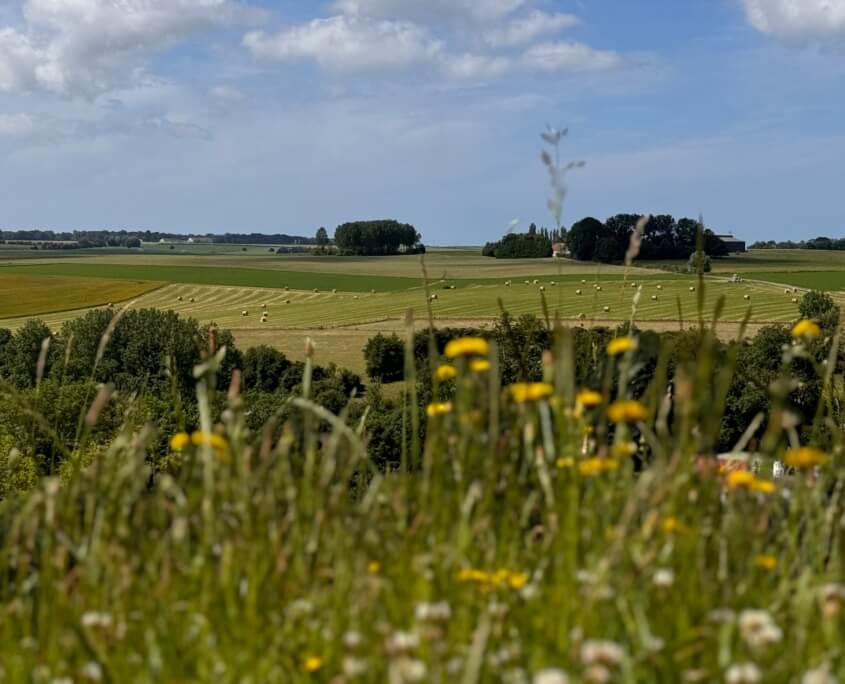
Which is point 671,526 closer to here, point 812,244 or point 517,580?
point 517,580

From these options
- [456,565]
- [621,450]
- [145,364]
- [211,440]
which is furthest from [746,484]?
[145,364]

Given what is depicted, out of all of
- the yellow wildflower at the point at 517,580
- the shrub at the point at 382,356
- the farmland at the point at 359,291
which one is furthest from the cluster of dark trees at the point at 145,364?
the yellow wildflower at the point at 517,580

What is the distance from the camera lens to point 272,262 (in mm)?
163750

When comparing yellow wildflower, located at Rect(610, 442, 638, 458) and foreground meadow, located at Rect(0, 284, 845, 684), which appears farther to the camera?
yellow wildflower, located at Rect(610, 442, 638, 458)

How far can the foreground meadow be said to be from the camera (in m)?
2.48

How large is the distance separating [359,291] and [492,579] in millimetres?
120030

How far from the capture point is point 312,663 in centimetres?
256

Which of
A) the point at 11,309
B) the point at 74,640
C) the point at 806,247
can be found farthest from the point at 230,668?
the point at 806,247

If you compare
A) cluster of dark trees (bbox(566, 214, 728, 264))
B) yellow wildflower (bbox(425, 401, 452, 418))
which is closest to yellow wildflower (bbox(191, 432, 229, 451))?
yellow wildflower (bbox(425, 401, 452, 418))

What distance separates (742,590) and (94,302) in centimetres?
12145

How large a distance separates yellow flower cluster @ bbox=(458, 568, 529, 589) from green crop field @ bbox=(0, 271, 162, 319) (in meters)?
114

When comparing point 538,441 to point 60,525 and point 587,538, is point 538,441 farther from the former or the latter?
point 60,525

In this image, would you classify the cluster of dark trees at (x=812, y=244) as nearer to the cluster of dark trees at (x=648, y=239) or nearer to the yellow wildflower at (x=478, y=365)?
the cluster of dark trees at (x=648, y=239)

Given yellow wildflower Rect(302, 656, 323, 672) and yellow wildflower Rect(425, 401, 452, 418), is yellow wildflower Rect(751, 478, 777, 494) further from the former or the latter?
yellow wildflower Rect(302, 656, 323, 672)
